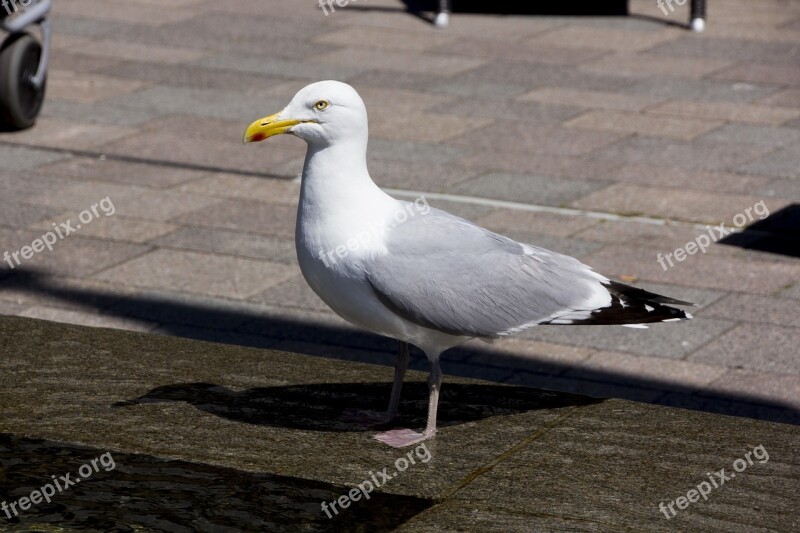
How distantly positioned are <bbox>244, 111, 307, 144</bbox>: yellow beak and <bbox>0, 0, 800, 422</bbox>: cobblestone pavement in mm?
2152

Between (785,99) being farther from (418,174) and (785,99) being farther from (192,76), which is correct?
(192,76)

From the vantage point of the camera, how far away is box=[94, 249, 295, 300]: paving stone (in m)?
7.31

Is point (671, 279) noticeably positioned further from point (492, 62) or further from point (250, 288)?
point (492, 62)

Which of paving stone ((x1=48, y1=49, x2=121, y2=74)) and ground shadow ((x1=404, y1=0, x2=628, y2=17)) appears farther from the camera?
ground shadow ((x1=404, y1=0, x2=628, y2=17))

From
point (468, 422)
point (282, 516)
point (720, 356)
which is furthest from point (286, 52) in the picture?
point (282, 516)

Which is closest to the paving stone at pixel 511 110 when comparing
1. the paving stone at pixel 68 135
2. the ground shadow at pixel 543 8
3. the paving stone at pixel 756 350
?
the paving stone at pixel 68 135

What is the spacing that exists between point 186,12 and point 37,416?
9.67 m

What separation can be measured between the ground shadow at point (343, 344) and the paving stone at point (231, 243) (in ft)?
2.30

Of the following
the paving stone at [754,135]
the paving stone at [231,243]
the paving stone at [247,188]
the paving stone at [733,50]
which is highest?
the paving stone at [733,50]
